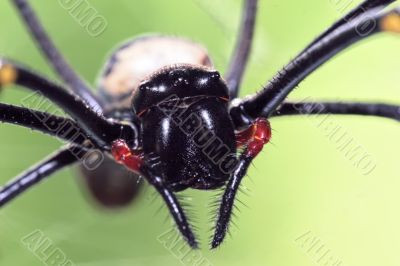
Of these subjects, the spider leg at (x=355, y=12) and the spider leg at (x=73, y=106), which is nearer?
the spider leg at (x=73, y=106)

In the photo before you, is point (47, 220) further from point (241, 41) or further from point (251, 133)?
point (251, 133)

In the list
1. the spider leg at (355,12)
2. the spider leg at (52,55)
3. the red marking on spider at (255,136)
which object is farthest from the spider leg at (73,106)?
the spider leg at (52,55)

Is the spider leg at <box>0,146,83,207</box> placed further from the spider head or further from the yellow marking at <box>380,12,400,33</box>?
the yellow marking at <box>380,12,400,33</box>

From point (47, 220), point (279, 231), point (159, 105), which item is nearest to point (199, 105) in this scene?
point (159, 105)

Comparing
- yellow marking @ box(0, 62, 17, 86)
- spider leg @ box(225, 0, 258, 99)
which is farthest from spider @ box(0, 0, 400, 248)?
spider leg @ box(225, 0, 258, 99)

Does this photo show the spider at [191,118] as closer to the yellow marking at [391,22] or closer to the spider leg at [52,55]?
the yellow marking at [391,22]
